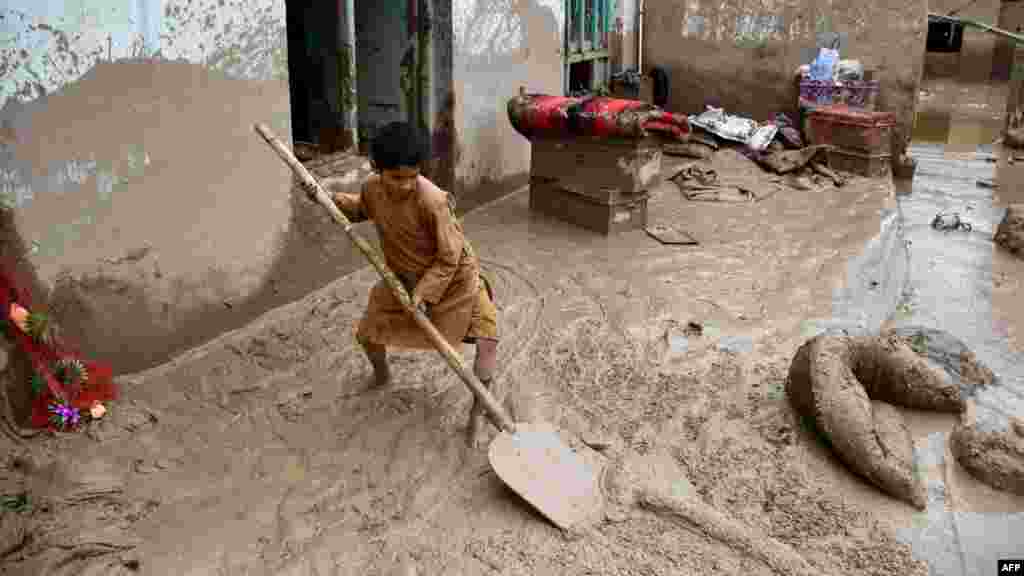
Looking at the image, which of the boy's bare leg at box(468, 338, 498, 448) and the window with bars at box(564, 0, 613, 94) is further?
the window with bars at box(564, 0, 613, 94)

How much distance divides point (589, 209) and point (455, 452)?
11.1 feet

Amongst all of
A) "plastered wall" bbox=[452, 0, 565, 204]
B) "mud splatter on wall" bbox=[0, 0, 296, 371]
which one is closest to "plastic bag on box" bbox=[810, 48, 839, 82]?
"plastered wall" bbox=[452, 0, 565, 204]

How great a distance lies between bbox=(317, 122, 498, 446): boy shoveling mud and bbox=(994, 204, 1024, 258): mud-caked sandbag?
4.74 metres

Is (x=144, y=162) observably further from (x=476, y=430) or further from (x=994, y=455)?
(x=994, y=455)

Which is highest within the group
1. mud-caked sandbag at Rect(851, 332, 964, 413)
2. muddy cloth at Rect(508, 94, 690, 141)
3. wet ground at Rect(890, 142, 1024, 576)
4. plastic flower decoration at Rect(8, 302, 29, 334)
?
muddy cloth at Rect(508, 94, 690, 141)

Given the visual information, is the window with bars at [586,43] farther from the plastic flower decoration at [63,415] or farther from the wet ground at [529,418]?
the plastic flower decoration at [63,415]

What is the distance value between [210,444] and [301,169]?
1.18m

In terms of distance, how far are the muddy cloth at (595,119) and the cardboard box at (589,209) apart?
0.47m

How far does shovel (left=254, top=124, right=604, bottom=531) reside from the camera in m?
2.95

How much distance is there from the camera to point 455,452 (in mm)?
3396

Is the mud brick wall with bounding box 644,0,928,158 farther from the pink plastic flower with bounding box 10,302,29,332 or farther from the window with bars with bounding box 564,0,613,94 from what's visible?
the pink plastic flower with bounding box 10,302,29,332

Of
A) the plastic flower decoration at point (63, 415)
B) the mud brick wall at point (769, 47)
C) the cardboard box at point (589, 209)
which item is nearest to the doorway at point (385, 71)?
the cardboard box at point (589, 209)

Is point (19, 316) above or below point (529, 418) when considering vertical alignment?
above

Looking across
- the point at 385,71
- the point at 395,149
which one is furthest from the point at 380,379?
the point at 385,71
